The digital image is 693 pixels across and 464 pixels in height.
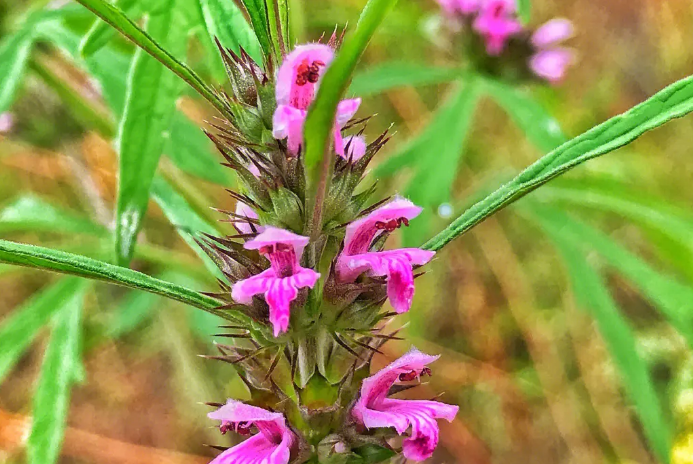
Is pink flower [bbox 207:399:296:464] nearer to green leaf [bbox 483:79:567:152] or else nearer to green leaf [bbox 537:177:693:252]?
green leaf [bbox 483:79:567:152]

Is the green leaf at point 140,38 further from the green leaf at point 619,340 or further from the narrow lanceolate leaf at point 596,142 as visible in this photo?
the green leaf at point 619,340

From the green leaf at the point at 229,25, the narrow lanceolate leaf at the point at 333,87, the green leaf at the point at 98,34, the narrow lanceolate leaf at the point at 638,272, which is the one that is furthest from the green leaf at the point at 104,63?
the narrow lanceolate leaf at the point at 638,272

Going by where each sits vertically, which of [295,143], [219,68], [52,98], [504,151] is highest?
[504,151]

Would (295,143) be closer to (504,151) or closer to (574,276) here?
(574,276)

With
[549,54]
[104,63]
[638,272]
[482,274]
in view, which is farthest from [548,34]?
[104,63]

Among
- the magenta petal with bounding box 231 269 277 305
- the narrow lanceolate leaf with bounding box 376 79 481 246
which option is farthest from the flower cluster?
the magenta petal with bounding box 231 269 277 305

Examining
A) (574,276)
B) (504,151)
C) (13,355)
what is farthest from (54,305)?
(504,151)

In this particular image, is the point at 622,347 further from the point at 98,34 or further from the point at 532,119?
the point at 98,34
